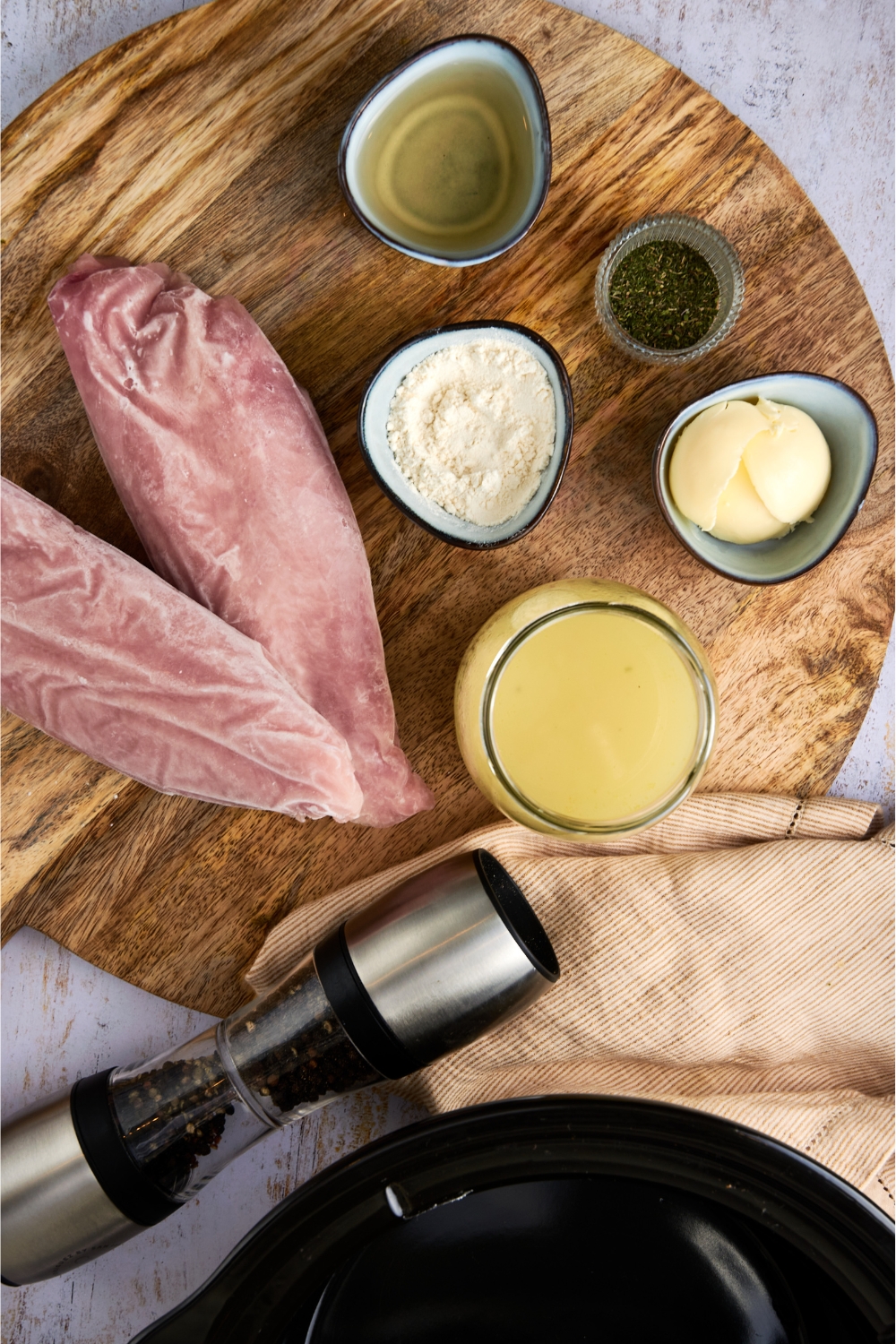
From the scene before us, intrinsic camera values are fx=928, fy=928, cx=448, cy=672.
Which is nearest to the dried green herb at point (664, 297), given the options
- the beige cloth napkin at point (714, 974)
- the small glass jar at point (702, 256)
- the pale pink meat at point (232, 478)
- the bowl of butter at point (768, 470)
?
the small glass jar at point (702, 256)

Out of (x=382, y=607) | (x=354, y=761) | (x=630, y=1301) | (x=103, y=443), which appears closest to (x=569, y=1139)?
(x=630, y=1301)

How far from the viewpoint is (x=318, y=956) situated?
1.12m

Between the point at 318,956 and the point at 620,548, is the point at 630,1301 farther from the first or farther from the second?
the point at 620,548

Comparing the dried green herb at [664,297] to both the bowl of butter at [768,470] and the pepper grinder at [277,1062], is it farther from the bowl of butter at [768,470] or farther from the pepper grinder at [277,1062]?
the pepper grinder at [277,1062]

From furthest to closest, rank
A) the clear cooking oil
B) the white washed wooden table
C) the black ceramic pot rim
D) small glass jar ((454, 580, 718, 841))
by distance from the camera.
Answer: the white washed wooden table → the clear cooking oil → small glass jar ((454, 580, 718, 841)) → the black ceramic pot rim

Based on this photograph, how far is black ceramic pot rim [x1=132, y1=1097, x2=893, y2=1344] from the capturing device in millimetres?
887

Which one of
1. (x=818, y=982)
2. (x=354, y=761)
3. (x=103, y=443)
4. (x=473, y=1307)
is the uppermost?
(x=103, y=443)

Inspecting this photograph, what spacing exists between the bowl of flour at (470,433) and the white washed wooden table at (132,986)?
58 centimetres

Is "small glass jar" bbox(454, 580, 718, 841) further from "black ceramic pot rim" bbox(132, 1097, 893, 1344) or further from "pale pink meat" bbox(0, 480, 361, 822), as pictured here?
"black ceramic pot rim" bbox(132, 1097, 893, 1344)

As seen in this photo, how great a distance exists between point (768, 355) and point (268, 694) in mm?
780

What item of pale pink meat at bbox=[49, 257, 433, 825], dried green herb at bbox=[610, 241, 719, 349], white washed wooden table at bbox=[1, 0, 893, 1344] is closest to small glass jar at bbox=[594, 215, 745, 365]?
dried green herb at bbox=[610, 241, 719, 349]

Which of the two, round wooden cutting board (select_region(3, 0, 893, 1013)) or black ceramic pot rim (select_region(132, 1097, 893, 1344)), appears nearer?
black ceramic pot rim (select_region(132, 1097, 893, 1344))

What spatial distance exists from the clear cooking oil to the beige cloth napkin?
773mm

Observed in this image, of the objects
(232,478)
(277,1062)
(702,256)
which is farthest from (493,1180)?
(702,256)
